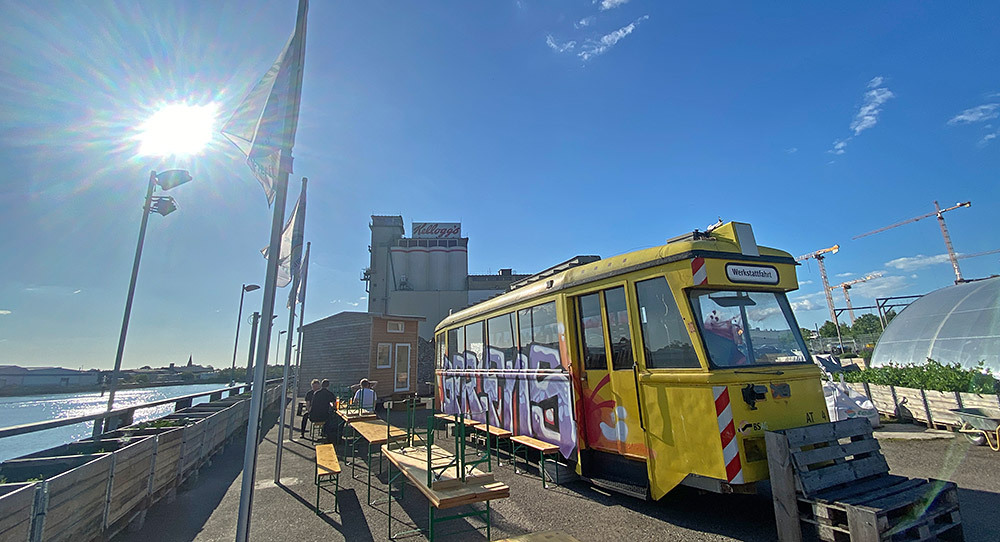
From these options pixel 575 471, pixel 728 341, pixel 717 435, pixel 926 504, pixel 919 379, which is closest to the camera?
pixel 926 504

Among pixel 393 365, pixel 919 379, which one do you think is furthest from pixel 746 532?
pixel 393 365

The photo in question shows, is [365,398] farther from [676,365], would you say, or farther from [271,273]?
[676,365]

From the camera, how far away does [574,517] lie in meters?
5.23

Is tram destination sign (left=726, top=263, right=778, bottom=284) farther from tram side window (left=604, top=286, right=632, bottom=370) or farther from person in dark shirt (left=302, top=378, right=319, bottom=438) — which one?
person in dark shirt (left=302, top=378, right=319, bottom=438)

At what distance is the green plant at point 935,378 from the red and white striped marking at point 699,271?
8.76m

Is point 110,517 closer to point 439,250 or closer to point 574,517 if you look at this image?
point 574,517

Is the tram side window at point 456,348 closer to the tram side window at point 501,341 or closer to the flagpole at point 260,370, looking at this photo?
the tram side window at point 501,341

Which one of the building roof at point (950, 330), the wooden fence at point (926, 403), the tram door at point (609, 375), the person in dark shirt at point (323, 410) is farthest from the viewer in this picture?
the building roof at point (950, 330)

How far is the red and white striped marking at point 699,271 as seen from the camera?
4.97m

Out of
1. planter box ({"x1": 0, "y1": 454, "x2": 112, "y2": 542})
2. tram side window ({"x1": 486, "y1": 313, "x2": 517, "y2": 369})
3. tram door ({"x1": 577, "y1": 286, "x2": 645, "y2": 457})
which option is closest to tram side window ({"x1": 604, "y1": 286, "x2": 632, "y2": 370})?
tram door ({"x1": 577, "y1": 286, "x2": 645, "y2": 457})

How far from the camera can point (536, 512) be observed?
547 cm

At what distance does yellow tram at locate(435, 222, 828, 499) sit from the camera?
4.60 meters

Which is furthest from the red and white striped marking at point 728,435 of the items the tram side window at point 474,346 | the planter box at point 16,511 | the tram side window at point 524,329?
the planter box at point 16,511

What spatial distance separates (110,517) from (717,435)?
260 inches
